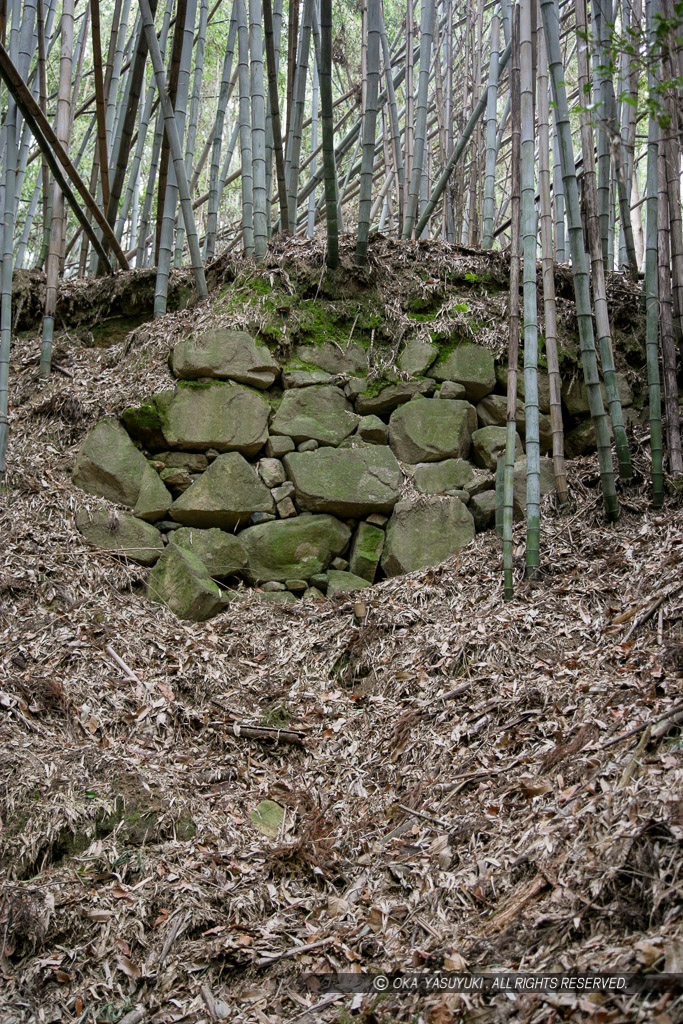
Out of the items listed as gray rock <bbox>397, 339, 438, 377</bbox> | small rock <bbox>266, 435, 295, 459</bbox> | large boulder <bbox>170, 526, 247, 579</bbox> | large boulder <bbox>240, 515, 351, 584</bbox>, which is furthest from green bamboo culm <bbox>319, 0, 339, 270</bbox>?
large boulder <bbox>170, 526, 247, 579</bbox>

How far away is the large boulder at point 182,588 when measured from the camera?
370 centimetres

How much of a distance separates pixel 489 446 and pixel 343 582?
3.80 ft

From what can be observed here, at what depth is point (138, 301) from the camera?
5.00 m

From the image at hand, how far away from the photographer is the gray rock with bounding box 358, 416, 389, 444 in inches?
172

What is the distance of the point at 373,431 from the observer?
14.4ft

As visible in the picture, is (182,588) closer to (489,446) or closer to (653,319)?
(489,446)

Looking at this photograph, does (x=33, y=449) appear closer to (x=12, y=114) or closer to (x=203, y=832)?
(x=12, y=114)

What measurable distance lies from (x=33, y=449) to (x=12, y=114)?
1.72m

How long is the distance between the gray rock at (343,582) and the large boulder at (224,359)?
1.17 metres

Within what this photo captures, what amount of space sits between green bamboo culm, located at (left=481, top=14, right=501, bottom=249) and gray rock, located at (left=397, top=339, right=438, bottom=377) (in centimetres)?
92

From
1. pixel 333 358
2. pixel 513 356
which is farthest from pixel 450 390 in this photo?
pixel 513 356

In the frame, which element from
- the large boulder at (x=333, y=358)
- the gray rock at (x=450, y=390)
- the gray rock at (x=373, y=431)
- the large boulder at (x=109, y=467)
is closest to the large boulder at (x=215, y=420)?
the large boulder at (x=109, y=467)

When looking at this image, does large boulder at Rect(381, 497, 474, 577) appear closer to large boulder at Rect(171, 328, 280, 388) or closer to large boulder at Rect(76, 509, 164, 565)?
large boulder at Rect(171, 328, 280, 388)

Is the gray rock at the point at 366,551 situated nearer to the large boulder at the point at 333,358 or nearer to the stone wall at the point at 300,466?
the stone wall at the point at 300,466
